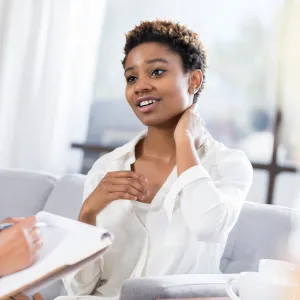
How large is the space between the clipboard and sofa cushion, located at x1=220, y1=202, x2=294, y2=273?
82 centimetres

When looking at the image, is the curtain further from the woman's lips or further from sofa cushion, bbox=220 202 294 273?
the woman's lips

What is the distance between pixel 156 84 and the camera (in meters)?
1.38

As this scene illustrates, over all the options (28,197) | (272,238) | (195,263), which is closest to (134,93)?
(195,263)

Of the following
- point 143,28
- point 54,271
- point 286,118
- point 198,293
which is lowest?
point 198,293

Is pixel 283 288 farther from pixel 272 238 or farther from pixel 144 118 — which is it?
pixel 272 238

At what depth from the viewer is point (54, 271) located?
2.85ft

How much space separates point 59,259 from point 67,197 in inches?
44.4

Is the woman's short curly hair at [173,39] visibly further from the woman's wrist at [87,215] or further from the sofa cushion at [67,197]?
the sofa cushion at [67,197]

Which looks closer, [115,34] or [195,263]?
[195,263]

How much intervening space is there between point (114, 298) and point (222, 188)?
39cm

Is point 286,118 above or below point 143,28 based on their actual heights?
below

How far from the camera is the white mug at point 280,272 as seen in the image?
3.11 feet

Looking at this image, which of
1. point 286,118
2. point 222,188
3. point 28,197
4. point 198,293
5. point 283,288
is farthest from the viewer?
point 286,118

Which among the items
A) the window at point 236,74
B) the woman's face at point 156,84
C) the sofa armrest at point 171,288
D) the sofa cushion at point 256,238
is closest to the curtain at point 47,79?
the window at point 236,74
